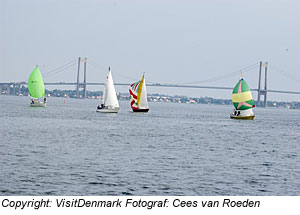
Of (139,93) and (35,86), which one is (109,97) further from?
(35,86)

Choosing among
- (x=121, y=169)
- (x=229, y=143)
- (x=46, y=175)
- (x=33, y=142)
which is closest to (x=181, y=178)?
(x=121, y=169)

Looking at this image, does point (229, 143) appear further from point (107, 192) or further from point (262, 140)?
point (107, 192)

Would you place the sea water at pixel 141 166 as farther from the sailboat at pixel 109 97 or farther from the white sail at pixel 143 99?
the white sail at pixel 143 99

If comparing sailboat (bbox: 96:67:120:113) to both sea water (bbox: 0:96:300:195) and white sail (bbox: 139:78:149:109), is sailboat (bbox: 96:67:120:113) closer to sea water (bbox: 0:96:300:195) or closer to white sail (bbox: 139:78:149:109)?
white sail (bbox: 139:78:149:109)

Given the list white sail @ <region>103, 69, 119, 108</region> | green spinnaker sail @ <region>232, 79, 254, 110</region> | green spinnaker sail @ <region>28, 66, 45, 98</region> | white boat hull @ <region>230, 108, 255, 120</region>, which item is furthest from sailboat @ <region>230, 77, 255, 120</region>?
green spinnaker sail @ <region>28, 66, 45, 98</region>

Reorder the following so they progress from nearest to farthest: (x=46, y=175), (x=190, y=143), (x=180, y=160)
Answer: (x=46, y=175)
(x=180, y=160)
(x=190, y=143)

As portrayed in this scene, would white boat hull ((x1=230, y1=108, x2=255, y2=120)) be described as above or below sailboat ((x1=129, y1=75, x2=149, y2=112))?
below

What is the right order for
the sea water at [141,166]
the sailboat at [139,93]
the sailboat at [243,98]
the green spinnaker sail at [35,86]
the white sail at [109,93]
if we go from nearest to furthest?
the sea water at [141,166] < the sailboat at [243,98] < the white sail at [109,93] < the sailboat at [139,93] < the green spinnaker sail at [35,86]

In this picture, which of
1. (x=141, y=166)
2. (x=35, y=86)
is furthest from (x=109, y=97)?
(x=141, y=166)

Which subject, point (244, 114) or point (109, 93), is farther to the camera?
point (244, 114)

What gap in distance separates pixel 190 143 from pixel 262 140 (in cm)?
637

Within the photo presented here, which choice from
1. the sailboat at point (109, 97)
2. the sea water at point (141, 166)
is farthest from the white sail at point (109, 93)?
the sea water at point (141, 166)

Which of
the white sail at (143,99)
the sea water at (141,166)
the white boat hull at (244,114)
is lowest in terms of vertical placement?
the sea water at (141,166)
